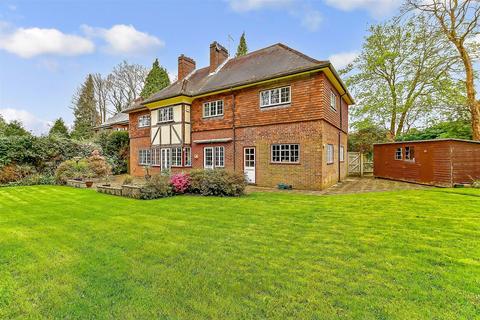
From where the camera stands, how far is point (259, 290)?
113 inches

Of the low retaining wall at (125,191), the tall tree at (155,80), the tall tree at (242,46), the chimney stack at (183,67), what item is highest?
the tall tree at (242,46)

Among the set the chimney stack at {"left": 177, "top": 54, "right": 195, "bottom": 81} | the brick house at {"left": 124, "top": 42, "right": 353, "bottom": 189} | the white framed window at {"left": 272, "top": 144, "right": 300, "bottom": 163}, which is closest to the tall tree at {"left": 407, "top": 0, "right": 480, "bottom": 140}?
the brick house at {"left": 124, "top": 42, "right": 353, "bottom": 189}

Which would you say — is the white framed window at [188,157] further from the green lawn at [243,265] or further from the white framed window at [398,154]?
the white framed window at [398,154]

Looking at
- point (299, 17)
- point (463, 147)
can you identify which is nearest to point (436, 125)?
point (463, 147)

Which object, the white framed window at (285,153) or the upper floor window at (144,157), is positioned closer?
the white framed window at (285,153)

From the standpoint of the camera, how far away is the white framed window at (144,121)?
19300 mm

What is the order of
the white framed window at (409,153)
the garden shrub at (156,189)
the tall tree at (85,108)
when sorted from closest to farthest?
1. the garden shrub at (156,189)
2. the white framed window at (409,153)
3. the tall tree at (85,108)

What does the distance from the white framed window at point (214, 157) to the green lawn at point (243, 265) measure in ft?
26.2

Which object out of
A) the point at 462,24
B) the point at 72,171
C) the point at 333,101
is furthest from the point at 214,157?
the point at 462,24

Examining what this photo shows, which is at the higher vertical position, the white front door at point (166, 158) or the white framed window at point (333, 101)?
the white framed window at point (333, 101)

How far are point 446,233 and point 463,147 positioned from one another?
10.3 meters

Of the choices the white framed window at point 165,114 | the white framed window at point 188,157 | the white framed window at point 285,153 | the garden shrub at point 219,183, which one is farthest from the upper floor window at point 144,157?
the white framed window at point 285,153

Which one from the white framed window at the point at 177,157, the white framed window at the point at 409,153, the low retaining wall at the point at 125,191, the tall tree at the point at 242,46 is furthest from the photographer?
the tall tree at the point at 242,46

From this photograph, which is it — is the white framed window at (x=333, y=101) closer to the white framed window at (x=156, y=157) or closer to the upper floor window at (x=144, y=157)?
the white framed window at (x=156, y=157)
